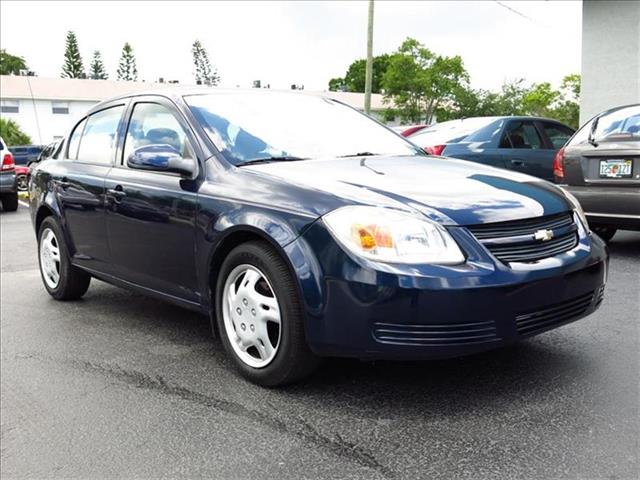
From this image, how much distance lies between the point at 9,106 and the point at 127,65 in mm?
36028

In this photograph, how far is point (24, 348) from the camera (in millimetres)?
4422

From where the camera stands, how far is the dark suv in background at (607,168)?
243 inches

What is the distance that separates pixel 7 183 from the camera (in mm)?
13609

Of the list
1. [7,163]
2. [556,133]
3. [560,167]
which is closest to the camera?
[560,167]

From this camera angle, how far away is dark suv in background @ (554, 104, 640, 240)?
6172 mm

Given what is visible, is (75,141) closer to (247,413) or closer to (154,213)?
(154,213)

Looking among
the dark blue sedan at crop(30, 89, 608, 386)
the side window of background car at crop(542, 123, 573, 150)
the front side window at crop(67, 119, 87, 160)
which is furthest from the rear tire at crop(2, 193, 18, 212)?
the side window of background car at crop(542, 123, 573, 150)

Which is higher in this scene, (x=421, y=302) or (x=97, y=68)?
(x=97, y=68)

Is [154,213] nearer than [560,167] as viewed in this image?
Yes

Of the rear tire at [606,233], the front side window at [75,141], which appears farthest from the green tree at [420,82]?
the front side window at [75,141]

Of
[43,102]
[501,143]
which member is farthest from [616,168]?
[43,102]

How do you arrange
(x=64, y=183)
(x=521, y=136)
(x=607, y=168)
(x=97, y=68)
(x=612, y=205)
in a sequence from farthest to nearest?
(x=97, y=68)
(x=521, y=136)
(x=607, y=168)
(x=612, y=205)
(x=64, y=183)

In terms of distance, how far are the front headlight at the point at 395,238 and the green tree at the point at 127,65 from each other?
3408 inches

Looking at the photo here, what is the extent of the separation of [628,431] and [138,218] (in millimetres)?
2955
